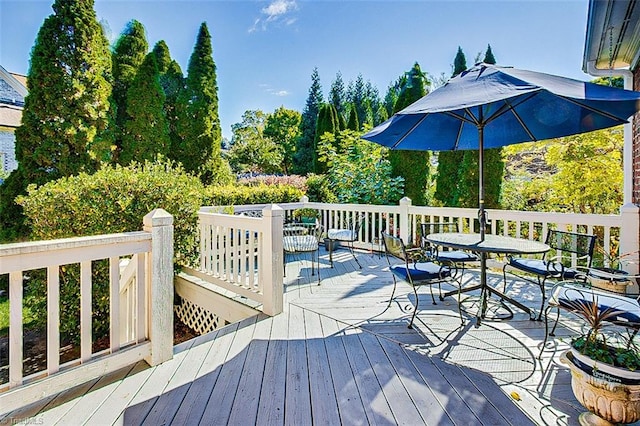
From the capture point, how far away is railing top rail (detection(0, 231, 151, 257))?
5.67 feet

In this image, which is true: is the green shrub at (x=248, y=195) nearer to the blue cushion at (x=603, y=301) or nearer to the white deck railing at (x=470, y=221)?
the white deck railing at (x=470, y=221)

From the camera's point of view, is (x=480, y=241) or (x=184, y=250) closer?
(x=480, y=241)

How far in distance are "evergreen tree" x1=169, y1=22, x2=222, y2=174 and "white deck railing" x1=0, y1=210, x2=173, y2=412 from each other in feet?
30.2

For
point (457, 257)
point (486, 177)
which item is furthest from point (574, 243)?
point (486, 177)

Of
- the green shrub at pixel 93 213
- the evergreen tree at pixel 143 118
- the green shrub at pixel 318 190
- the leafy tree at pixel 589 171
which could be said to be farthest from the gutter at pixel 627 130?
the evergreen tree at pixel 143 118

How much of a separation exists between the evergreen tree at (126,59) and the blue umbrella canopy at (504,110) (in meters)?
8.98

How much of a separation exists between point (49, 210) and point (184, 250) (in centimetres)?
147

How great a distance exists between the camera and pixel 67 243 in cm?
193

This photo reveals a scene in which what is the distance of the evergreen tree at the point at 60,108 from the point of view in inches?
247

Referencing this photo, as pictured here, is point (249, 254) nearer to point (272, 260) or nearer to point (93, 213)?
point (272, 260)

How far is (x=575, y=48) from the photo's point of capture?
6410mm

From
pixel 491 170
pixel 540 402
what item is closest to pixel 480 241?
pixel 540 402

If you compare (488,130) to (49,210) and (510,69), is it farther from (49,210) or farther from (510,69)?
(49,210)

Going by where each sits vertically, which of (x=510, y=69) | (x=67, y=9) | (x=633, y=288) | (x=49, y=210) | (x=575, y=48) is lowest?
(x=633, y=288)
